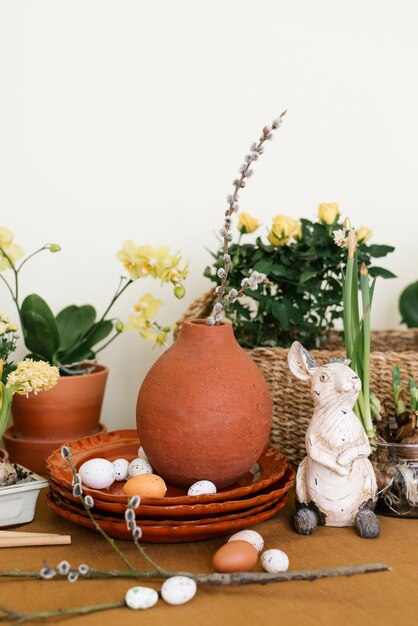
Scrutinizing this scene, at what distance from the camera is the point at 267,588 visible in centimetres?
69

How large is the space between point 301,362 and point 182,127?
2.01 feet

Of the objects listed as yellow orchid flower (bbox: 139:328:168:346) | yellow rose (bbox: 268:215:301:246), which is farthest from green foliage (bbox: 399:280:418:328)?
yellow orchid flower (bbox: 139:328:168:346)

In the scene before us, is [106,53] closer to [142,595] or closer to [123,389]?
[123,389]

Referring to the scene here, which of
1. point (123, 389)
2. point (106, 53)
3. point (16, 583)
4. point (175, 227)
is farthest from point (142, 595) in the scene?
point (106, 53)

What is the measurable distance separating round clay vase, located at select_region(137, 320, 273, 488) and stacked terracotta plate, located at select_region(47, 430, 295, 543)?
0.12ft

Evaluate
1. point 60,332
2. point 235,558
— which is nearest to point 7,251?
point 60,332

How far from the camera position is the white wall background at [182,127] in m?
1.25

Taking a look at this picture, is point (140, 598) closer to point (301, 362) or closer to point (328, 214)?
point (301, 362)

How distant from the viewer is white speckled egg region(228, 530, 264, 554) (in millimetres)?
760

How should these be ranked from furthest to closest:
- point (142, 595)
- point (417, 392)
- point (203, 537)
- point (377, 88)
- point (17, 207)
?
1. point (377, 88)
2. point (17, 207)
3. point (417, 392)
4. point (203, 537)
5. point (142, 595)

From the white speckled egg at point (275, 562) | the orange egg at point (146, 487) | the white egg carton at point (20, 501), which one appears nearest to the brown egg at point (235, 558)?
the white speckled egg at point (275, 562)

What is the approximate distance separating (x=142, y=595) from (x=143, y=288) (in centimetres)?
74

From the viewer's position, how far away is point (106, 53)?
127 cm

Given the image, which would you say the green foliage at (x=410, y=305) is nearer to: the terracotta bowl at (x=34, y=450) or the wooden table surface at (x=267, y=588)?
the wooden table surface at (x=267, y=588)
